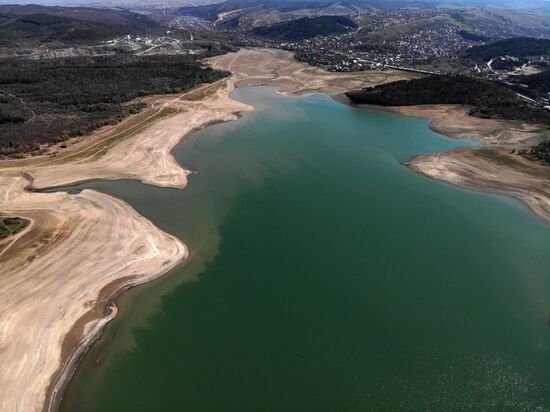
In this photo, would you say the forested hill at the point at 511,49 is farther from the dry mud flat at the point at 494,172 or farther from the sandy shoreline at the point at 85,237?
the dry mud flat at the point at 494,172

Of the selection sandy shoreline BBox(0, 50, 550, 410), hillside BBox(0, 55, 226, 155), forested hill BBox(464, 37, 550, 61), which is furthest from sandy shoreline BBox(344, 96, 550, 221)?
forested hill BBox(464, 37, 550, 61)

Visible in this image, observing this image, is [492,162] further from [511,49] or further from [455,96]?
[511,49]

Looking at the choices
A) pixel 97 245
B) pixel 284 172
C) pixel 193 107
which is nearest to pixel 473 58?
pixel 193 107

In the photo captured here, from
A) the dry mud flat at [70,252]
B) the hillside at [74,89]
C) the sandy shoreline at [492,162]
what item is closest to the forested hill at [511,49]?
the sandy shoreline at [492,162]

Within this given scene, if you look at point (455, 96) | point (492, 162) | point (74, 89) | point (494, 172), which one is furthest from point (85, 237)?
point (455, 96)

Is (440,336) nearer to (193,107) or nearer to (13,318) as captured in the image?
(13,318)

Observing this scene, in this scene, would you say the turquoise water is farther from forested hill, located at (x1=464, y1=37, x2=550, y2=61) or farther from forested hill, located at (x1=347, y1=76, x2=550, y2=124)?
forested hill, located at (x1=464, y1=37, x2=550, y2=61)
